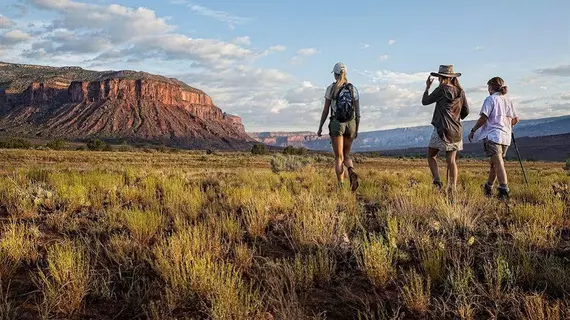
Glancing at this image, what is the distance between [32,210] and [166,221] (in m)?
1.89

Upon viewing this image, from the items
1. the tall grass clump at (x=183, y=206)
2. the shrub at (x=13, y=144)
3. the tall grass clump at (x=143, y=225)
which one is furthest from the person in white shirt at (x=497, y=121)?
the shrub at (x=13, y=144)

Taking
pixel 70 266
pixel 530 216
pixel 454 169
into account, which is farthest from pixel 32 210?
pixel 454 169

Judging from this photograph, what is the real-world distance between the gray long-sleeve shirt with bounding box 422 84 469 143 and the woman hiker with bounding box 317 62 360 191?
3.99 feet

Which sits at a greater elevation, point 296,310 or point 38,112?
point 38,112

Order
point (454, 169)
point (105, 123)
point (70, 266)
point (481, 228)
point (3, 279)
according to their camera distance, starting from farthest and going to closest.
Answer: point (105, 123) < point (454, 169) < point (481, 228) < point (3, 279) < point (70, 266)

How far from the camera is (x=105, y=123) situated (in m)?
126

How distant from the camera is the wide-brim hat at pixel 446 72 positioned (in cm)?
674

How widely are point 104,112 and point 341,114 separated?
13822cm

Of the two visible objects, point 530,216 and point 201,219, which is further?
point 201,219

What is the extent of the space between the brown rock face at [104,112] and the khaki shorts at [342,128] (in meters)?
113

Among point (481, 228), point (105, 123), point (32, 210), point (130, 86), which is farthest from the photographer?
point (130, 86)

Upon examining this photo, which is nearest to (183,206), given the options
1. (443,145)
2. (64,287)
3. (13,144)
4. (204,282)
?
(64,287)

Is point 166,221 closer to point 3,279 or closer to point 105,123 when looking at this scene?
point 3,279

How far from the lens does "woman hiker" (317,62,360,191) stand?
694cm
